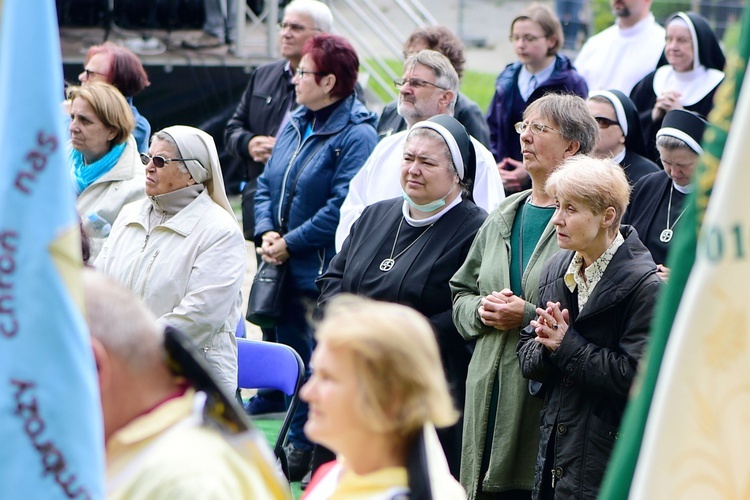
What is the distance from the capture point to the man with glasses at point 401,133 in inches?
215

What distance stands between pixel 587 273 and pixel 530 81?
10.6 feet

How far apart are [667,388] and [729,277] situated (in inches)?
7.5

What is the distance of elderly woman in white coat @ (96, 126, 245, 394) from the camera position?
182 inches

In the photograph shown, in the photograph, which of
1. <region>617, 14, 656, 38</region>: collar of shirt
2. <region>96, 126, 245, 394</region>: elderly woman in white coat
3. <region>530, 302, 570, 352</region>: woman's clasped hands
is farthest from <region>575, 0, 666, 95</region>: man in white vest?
<region>530, 302, 570, 352</region>: woman's clasped hands

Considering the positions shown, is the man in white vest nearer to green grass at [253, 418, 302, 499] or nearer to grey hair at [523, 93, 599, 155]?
grey hair at [523, 93, 599, 155]

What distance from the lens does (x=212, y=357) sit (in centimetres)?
466

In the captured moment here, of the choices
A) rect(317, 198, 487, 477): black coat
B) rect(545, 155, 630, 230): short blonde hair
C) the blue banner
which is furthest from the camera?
rect(317, 198, 487, 477): black coat

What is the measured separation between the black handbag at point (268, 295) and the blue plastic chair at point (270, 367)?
0.95 meters

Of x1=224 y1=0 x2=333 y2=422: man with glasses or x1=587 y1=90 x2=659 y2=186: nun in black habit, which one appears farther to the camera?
x1=224 y1=0 x2=333 y2=422: man with glasses

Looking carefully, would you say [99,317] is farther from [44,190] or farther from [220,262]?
[220,262]

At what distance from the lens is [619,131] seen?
5.45 m

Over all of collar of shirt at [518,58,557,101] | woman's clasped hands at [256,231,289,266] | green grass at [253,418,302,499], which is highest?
collar of shirt at [518,58,557,101]

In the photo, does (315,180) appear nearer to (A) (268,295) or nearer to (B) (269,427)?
(A) (268,295)

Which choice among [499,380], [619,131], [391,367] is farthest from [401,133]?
[391,367]
